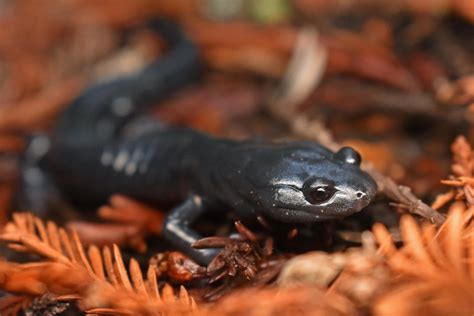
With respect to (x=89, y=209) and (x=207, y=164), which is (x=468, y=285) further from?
(x=89, y=209)

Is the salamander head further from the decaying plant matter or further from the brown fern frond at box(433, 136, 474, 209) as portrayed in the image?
the brown fern frond at box(433, 136, 474, 209)

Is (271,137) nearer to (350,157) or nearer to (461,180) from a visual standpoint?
(350,157)

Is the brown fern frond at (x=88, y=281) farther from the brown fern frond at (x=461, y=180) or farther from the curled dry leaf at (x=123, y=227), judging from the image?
the brown fern frond at (x=461, y=180)

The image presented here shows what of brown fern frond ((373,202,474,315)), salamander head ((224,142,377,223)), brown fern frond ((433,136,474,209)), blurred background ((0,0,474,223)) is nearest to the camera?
brown fern frond ((373,202,474,315))

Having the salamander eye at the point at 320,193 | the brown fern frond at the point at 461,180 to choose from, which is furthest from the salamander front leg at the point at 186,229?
the brown fern frond at the point at 461,180

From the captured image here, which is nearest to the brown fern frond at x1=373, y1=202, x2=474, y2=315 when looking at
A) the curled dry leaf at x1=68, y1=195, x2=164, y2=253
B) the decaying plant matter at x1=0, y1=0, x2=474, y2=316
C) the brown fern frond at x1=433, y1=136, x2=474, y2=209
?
the decaying plant matter at x1=0, y1=0, x2=474, y2=316

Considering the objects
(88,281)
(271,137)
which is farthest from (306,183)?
(271,137)
